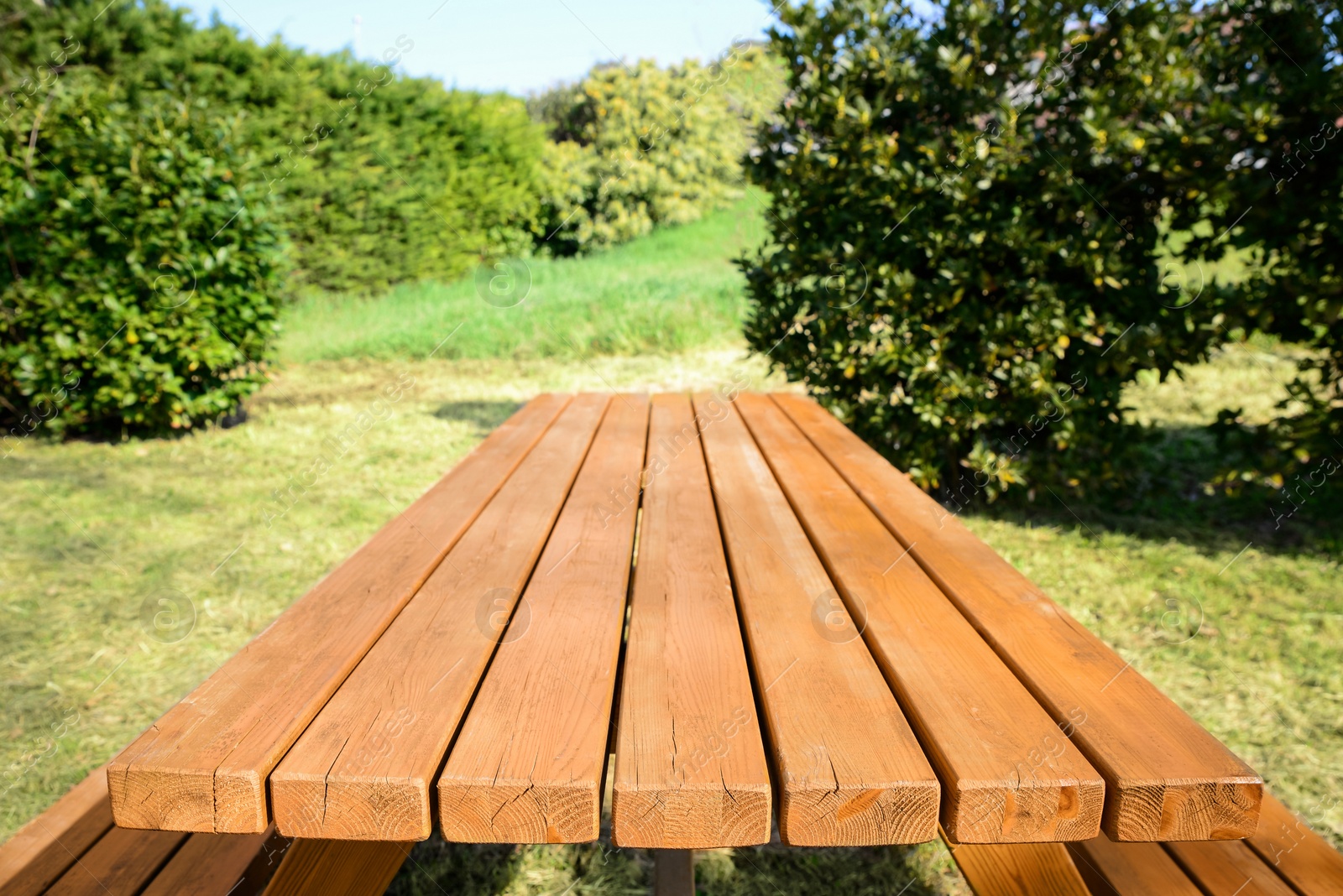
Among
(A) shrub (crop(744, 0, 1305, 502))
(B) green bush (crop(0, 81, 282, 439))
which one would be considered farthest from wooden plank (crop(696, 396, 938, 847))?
(B) green bush (crop(0, 81, 282, 439))

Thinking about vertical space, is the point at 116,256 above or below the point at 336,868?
above

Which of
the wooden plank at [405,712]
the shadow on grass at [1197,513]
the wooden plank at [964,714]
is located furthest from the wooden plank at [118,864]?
the shadow on grass at [1197,513]

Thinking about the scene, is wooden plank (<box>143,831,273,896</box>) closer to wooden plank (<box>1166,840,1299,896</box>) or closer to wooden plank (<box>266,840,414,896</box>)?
wooden plank (<box>266,840,414,896</box>)

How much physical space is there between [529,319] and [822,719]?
7.68 meters

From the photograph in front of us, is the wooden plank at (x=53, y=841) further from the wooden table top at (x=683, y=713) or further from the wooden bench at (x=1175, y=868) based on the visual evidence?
the wooden bench at (x=1175, y=868)

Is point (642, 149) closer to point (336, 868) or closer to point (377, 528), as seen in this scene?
point (377, 528)

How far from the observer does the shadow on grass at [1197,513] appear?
3.88m

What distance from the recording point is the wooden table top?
929 millimetres

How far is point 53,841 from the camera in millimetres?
1414

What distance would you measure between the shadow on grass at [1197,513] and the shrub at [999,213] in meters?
0.21

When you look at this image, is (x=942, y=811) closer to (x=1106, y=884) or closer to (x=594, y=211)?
(x=1106, y=884)

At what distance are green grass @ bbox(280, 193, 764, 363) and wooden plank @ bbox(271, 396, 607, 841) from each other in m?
6.40

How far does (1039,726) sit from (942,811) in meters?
0.17

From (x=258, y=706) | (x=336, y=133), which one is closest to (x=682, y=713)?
(x=258, y=706)
